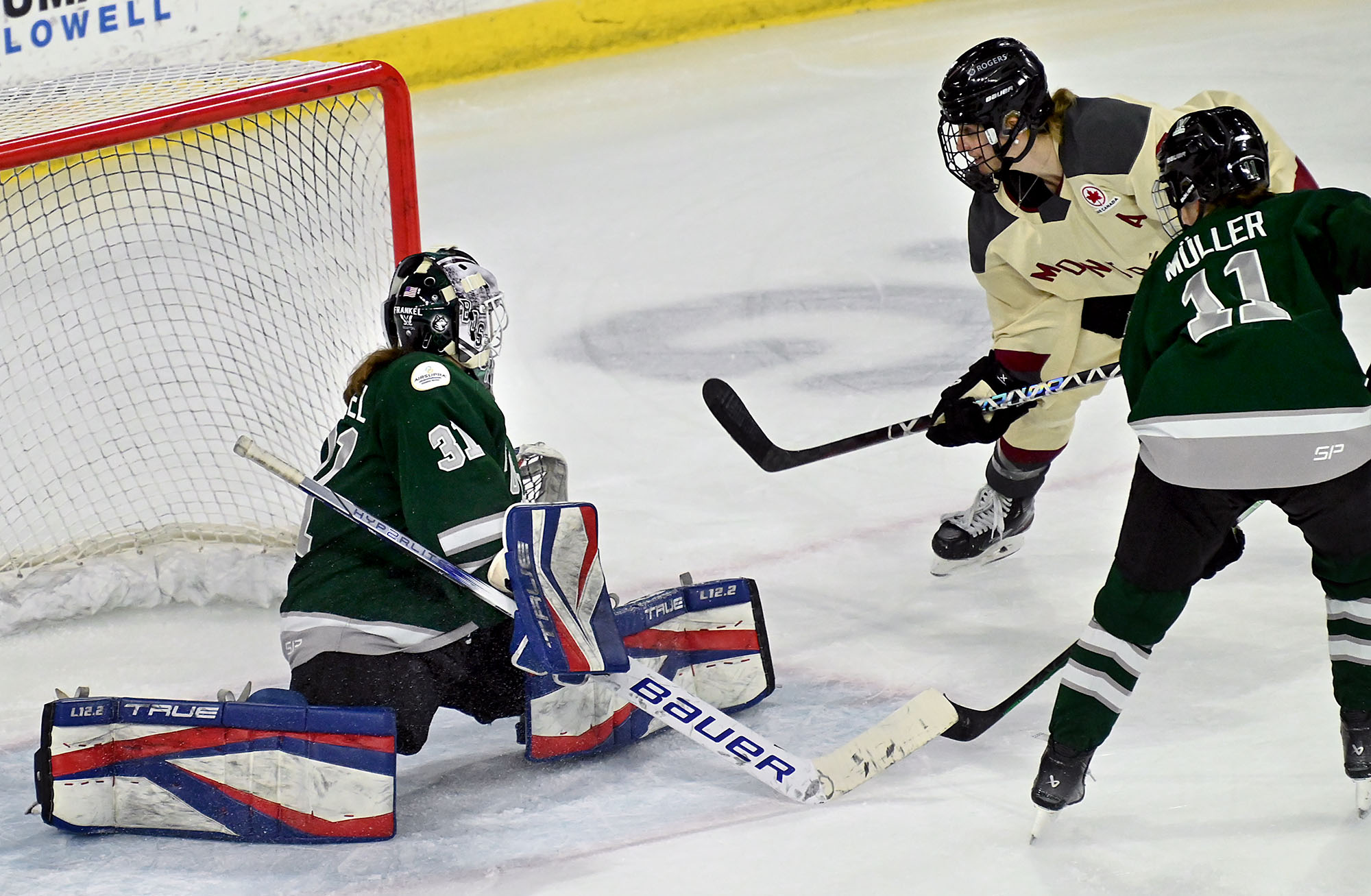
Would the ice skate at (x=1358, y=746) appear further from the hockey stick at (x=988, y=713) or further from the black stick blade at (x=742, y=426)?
the black stick blade at (x=742, y=426)

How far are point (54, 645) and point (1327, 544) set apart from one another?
1968 mm

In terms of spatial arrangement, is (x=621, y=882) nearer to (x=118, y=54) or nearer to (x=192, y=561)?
(x=192, y=561)

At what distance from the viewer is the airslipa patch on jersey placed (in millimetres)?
1966

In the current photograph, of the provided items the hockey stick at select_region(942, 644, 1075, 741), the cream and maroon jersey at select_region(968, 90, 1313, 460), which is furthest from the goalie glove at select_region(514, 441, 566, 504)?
the cream and maroon jersey at select_region(968, 90, 1313, 460)

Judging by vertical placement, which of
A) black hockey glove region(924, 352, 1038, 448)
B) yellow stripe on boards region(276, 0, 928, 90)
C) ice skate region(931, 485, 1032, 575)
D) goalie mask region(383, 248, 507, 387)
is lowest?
ice skate region(931, 485, 1032, 575)

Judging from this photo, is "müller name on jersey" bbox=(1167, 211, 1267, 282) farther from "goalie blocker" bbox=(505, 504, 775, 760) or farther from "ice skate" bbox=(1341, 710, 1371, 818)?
"goalie blocker" bbox=(505, 504, 775, 760)

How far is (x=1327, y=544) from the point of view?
1813 mm

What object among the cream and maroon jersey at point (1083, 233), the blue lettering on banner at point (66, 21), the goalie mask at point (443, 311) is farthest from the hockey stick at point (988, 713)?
the blue lettering on banner at point (66, 21)

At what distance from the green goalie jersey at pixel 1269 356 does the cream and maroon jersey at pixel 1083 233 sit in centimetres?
51

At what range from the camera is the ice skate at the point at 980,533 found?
2.82 m

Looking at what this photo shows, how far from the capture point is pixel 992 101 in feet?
7.79

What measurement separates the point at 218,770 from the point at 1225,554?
124 centimetres

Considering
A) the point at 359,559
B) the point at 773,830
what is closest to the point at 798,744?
the point at 773,830

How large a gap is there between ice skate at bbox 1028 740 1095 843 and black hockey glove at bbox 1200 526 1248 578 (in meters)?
0.26
